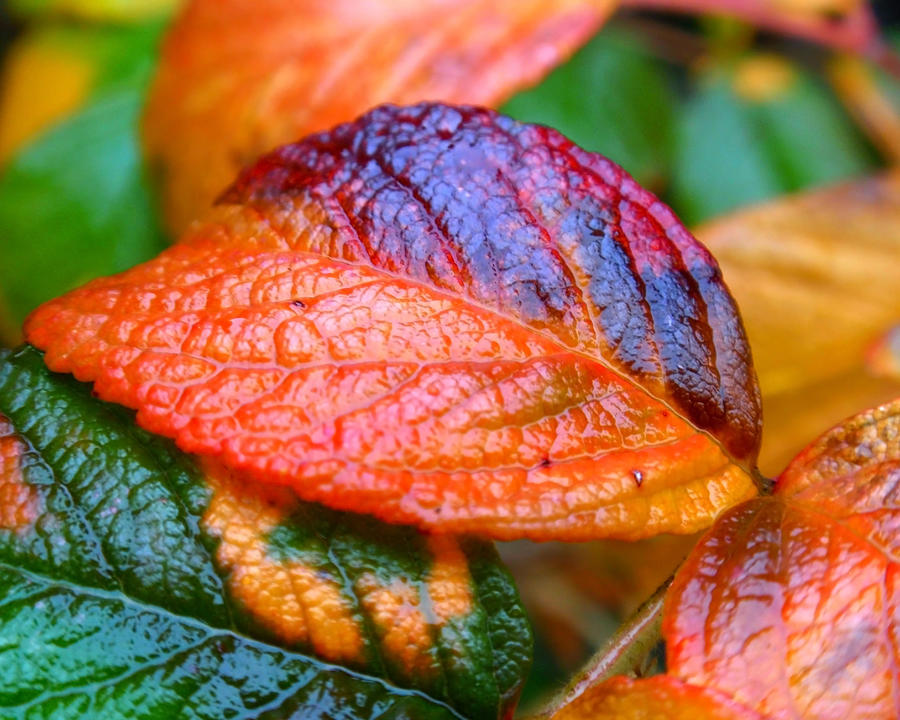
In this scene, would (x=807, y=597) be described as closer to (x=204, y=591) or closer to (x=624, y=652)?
(x=624, y=652)

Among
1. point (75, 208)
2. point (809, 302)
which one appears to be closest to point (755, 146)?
point (809, 302)

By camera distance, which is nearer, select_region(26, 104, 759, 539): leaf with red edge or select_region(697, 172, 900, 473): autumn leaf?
select_region(26, 104, 759, 539): leaf with red edge

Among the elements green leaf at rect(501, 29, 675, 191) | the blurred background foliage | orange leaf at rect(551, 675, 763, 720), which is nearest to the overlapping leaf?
orange leaf at rect(551, 675, 763, 720)

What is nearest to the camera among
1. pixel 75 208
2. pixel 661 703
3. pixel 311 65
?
pixel 661 703

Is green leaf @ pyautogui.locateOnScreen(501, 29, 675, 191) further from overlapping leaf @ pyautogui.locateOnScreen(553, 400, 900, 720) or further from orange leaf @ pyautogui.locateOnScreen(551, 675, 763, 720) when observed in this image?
orange leaf @ pyautogui.locateOnScreen(551, 675, 763, 720)

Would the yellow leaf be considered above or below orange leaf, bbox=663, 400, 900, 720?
above

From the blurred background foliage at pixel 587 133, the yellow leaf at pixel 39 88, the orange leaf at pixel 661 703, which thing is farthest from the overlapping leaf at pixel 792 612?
the yellow leaf at pixel 39 88
